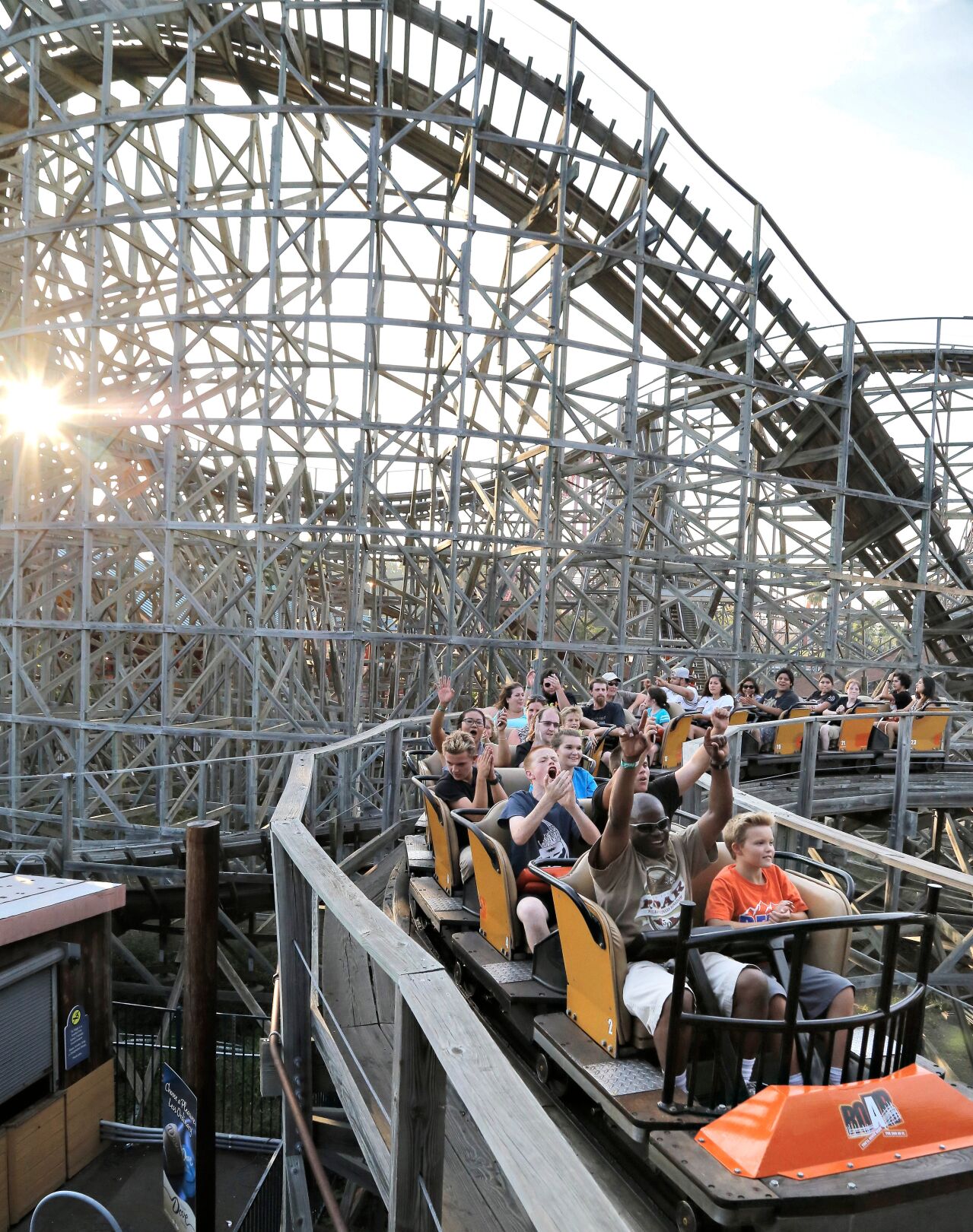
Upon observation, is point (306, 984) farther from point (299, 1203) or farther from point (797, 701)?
point (797, 701)

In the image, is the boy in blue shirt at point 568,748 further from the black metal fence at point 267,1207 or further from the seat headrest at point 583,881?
the black metal fence at point 267,1207

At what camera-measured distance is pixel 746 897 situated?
3730mm

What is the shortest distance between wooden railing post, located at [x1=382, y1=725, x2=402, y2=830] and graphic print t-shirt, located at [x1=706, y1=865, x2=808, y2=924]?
3.95 m

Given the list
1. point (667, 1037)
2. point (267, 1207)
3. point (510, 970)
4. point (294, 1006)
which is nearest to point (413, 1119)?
point (667, 1037)

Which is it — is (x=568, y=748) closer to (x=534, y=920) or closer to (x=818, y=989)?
(x=534, y=920)

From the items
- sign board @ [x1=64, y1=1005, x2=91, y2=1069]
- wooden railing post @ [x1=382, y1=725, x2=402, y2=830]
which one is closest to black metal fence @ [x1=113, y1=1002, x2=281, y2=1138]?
sign board @ [x1=64, y1=1005, x2=91, y2=1069]

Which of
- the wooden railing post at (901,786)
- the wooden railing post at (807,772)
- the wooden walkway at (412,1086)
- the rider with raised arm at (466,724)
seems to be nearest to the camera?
the wooden walkway at (412,1086)

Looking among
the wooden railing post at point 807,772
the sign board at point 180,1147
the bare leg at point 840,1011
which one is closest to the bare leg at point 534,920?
the bare leg at point 840,1011

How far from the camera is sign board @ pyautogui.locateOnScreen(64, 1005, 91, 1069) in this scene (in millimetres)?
5730

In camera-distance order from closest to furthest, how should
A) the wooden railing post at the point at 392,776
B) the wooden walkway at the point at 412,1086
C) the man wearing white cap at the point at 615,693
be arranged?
the wooden walkway at the point at 412,1086 → the wooden railing post at the point at 392,776 → the man wearing white cap at the point at 615,693

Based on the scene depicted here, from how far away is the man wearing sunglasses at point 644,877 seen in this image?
3201 millimetres

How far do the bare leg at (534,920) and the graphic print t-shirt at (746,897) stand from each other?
32.0 inches

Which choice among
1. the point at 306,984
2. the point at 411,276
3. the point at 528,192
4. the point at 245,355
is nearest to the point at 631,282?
the point at 528,192

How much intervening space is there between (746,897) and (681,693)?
7.34 m
